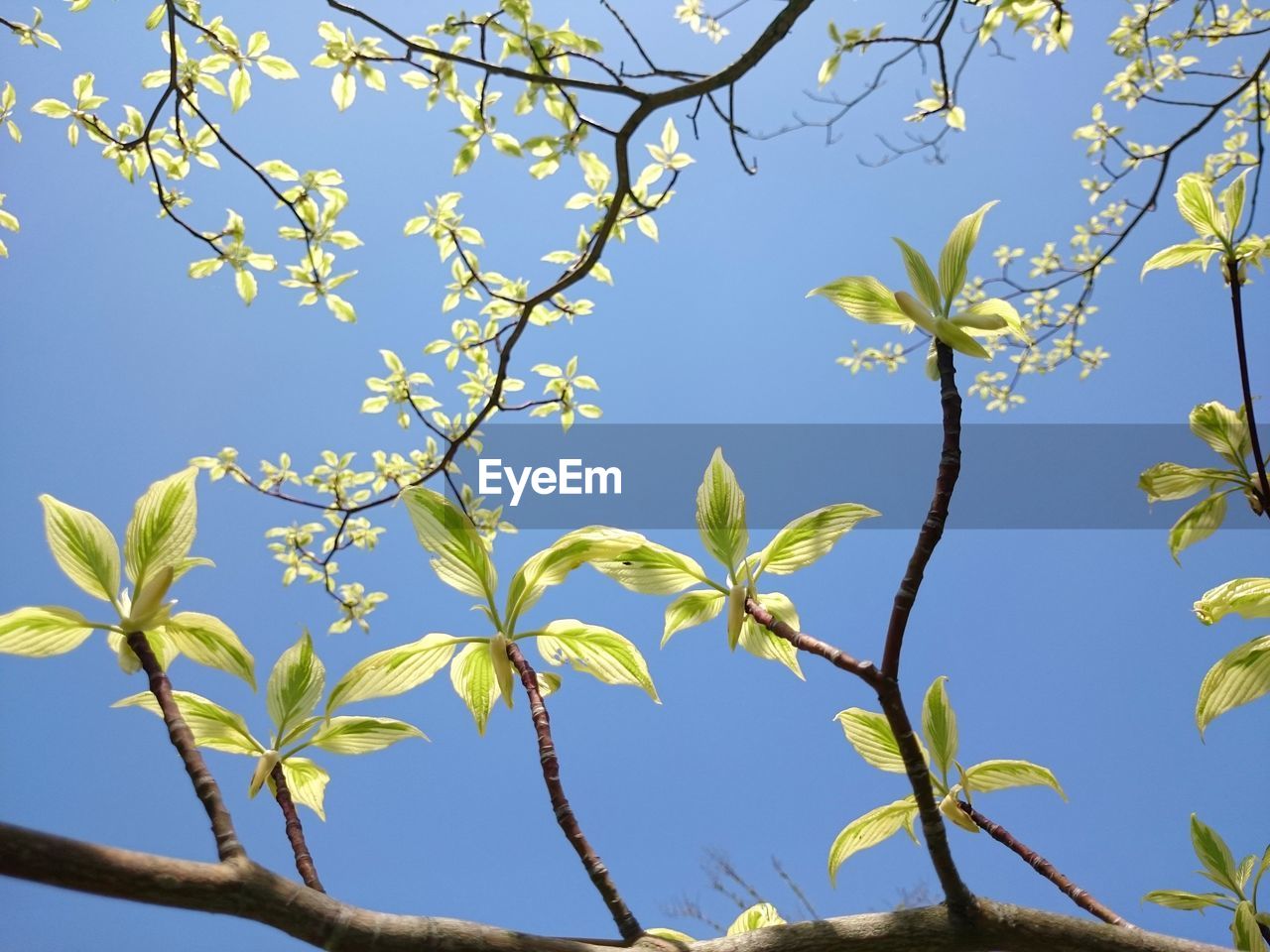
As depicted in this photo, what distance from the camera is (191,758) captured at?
0.29m

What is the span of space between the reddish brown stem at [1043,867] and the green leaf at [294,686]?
0.98ft

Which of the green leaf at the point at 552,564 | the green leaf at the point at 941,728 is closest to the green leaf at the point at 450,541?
the green leaf at the point at 552,564

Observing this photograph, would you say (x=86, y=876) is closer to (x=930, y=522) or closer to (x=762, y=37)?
(x=930, y=522)

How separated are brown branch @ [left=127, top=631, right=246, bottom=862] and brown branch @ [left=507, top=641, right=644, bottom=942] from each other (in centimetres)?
11

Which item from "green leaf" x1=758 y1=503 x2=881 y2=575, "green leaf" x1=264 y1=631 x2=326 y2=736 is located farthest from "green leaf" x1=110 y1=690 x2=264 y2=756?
"green leaf" x1=758 y1=503 x2=881 y2=575

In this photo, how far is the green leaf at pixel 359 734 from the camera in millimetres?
381

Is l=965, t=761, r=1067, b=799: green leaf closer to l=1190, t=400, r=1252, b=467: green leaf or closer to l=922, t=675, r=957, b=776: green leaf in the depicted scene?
l=922, t=675, r=957, b=776: green leaf

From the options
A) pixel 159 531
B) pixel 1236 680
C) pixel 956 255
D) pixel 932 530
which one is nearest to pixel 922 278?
pixel 956 255

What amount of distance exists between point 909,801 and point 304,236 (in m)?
1.11

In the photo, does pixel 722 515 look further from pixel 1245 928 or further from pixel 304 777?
pixel 1245 928

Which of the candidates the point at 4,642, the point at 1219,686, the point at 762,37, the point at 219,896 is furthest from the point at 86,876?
the point at 762,37

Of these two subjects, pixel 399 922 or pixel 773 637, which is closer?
pixel 399 922

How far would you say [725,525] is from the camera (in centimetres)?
38

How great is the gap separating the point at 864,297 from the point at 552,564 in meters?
0.19
